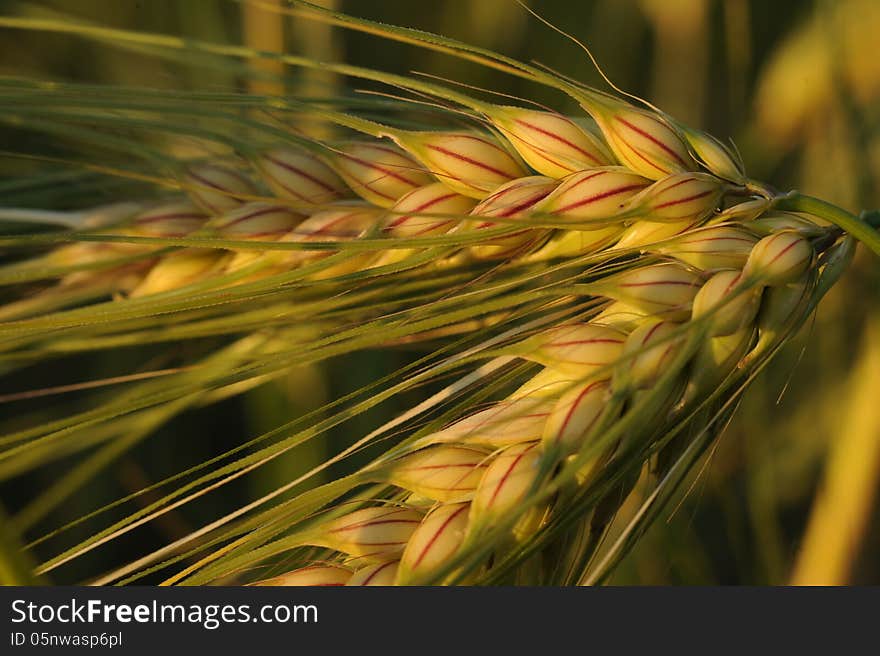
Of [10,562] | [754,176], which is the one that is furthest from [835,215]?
[754,176]

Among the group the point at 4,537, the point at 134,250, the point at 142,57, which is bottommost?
the point at 4,537

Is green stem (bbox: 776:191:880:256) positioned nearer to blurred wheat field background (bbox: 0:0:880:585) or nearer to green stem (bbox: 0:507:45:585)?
blurred wheat field background (bbox: 0:0:880:585)

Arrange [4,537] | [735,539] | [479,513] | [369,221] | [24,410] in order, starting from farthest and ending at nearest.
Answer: [24,410] < [735,539] < [369,221] < [479,513] < [4,537]

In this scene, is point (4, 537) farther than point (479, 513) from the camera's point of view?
No

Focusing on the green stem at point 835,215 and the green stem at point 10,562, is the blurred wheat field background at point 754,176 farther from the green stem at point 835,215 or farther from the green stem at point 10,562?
the green stem at point 10,562

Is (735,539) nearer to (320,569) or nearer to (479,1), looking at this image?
(320,569)

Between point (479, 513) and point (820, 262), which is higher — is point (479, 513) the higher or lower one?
the lower one

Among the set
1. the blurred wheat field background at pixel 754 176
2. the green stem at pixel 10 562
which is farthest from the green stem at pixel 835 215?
the green stem at pixel 10 562

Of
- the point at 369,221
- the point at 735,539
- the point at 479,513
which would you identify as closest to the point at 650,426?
the point at 479,513

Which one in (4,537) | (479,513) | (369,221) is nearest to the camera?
(4,537)
